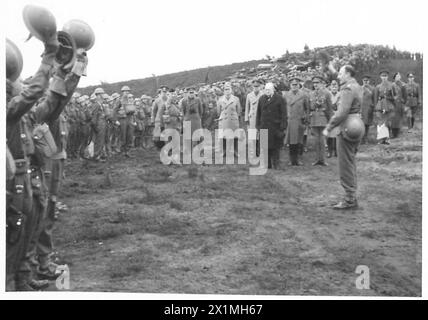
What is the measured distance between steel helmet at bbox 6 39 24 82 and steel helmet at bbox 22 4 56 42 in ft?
0.70

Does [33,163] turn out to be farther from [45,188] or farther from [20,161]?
[20,161]

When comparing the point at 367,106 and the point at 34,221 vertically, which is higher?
the point at 367,106

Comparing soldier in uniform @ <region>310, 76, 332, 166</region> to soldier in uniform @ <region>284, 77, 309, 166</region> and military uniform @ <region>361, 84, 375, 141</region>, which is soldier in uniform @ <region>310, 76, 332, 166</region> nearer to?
soldier in uniform @ <region>284, 77, 309, 166</region>

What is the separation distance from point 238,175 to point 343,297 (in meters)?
4.88

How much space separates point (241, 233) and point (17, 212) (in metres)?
2.95

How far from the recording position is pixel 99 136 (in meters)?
13.1

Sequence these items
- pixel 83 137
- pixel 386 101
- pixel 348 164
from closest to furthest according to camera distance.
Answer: pixel 348 164
pixel 83 137
pixel 386 101

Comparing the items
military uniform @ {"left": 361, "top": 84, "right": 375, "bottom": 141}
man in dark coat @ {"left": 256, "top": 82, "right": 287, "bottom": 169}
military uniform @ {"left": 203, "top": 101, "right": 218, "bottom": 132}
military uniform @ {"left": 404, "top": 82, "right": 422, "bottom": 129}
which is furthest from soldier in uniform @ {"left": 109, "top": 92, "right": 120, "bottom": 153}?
military uniform @ {"left": 404, "top": 82, "right": 422, "bottom": 129}

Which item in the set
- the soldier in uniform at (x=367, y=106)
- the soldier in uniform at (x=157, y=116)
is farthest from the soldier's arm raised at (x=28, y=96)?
the soldier in uniform at (x=367, y=106)

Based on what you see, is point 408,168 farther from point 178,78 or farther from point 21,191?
point 178,78

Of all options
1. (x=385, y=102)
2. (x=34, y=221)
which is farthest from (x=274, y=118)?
(x=34, y=221)

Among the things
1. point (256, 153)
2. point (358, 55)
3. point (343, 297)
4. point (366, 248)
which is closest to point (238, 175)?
point (256, 153)

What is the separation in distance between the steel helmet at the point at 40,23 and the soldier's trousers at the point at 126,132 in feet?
30.1

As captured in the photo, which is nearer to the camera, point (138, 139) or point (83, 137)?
point (83, 137)
